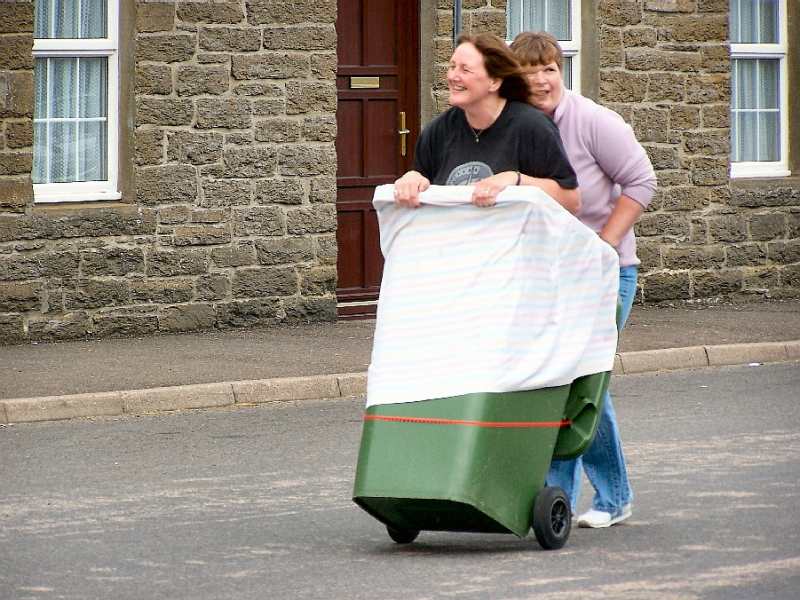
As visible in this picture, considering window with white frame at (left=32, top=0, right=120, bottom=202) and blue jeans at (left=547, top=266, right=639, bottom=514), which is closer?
blue jeans at (left=547, top=266, right=639, bottom=514)

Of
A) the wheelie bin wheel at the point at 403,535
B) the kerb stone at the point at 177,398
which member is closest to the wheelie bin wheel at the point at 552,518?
the wheelie bin wheel at the point at 403,535

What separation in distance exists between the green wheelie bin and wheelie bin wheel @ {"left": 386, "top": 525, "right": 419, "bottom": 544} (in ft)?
0.38

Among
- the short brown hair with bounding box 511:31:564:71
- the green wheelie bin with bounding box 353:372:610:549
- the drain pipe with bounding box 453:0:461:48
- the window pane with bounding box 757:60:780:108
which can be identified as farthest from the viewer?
the window pane with bounding box 757:60:780:108

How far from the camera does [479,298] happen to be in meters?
6.46

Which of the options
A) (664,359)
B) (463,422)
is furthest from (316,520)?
(664,359)

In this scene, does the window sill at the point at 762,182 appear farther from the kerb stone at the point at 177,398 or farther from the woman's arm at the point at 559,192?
the woman's arm at the point at 559,192

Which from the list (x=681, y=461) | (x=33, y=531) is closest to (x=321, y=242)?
(x=681, y=461)

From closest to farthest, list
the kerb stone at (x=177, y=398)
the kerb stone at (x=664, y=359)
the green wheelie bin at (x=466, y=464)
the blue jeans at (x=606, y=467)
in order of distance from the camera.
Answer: the green wheelie bin at (x=466, y=464) → the blue jeans at (x=606, y=467) → the kerb stone at (x=177, y=398) → the kerb stone at (x=664, y=359)

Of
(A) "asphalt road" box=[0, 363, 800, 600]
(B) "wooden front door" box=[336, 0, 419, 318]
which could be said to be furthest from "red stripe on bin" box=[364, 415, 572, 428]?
(B) "wooden front door" box=[336, 0, 419, 318]

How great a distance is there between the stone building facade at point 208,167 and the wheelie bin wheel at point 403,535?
6.79m

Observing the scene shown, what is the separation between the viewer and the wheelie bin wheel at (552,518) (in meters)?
6.51

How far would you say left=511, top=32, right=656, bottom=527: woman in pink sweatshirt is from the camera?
22.9 ft

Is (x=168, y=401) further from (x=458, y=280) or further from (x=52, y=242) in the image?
(x=458, y=280)

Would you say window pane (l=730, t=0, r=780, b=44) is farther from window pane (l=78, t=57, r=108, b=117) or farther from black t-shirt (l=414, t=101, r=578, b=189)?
black t-shirt (l=414, t=101, r=578, b=189)
